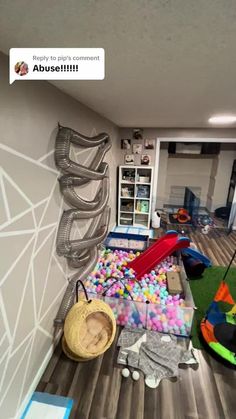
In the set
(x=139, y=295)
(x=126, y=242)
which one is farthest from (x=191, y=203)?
(x=139, y=295)

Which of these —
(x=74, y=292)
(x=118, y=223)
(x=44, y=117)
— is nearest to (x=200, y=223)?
(x=118, y=223)

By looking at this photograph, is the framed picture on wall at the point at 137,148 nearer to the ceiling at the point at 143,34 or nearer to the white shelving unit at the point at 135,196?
the white shelving unit at the point at 135,196

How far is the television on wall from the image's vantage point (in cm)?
494

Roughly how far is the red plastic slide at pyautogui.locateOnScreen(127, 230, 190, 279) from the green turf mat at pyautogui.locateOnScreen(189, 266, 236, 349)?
50cm

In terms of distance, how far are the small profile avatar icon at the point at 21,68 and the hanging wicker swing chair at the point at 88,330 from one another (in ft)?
5.03

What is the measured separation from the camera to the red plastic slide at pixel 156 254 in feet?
8.98

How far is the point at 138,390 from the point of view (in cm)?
154

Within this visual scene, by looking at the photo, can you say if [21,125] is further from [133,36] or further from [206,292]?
[206,292]

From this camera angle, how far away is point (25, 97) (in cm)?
121

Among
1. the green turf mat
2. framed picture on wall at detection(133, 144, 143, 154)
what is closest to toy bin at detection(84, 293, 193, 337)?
the green turf mat

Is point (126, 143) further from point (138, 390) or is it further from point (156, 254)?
point (138, 390)

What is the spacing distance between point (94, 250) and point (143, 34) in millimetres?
2160

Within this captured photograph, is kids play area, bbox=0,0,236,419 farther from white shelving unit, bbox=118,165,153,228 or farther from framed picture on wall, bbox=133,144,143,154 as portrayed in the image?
framed picture on wall, bbox=133,144,143,154

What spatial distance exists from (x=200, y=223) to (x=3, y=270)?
4430 millimetres
